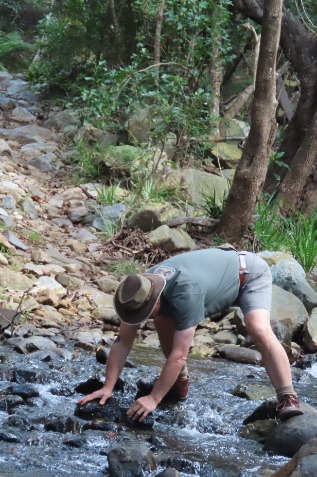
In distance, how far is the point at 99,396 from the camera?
4793 mm

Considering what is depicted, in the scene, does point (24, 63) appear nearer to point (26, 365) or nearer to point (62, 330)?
point (62, 330)

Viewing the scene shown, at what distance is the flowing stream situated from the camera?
4094 millimetres

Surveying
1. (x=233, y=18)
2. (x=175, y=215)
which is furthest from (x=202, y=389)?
(x=233, y=18)

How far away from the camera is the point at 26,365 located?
226 inches

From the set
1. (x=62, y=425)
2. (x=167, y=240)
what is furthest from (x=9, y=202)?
(x=62, y=425)

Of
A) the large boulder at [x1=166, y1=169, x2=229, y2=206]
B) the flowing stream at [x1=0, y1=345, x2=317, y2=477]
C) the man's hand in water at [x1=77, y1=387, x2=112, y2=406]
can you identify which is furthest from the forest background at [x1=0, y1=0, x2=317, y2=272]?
the man's hand in water at [x1=77, y1=387, x2=112, y2=406]

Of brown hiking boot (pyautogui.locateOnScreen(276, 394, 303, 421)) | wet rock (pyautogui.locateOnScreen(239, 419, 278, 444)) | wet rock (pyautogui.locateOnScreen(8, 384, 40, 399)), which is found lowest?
wet rock (pyautogui.locateOnScreen(8, 384, 40, 399))

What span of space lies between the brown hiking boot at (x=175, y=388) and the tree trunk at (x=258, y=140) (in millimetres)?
4562

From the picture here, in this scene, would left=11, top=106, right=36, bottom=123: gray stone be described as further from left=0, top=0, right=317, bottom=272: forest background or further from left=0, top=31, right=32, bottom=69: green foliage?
left=0, top=31, right=32, bottom=69: green foliage

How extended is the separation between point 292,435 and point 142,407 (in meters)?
0.82

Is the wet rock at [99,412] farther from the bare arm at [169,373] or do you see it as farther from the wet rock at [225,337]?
the wet rock at [225,337]

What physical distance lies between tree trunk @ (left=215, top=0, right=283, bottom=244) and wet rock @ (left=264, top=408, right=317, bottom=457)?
5.18 meters

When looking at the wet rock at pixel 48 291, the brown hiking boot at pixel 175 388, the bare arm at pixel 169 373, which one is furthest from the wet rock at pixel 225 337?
the bare arm at pixel 169 373

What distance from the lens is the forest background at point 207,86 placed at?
9.59 meters
